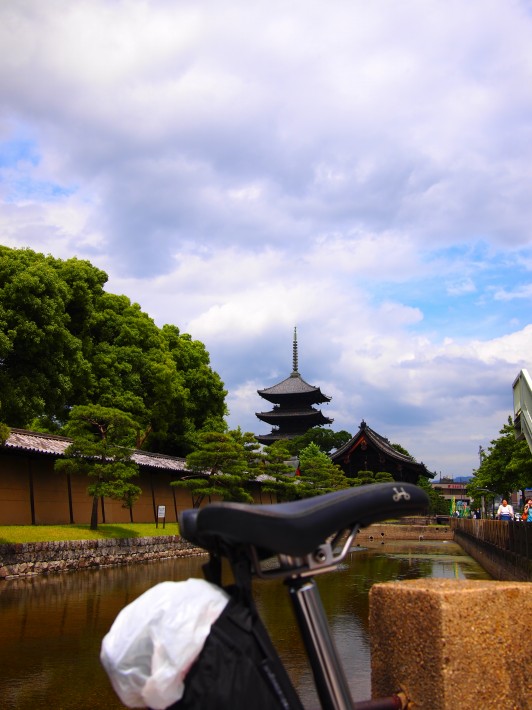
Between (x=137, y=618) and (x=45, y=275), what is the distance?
84.7 ft

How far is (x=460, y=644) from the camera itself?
7.73 feet

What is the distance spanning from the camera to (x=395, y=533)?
45.4 meters

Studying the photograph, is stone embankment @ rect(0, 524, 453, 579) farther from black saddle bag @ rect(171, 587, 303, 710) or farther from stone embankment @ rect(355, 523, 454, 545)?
stone embankment @ rect(355, 523, 454, 545)

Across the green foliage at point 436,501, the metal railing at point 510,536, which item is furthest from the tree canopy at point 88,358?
the green foliage at point 436,501

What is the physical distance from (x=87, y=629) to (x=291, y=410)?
210 ft

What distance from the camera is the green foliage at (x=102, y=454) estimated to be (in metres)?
21.3

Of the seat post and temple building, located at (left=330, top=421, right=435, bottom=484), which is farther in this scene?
temple building, located at (left=330, top=421, right=435, bottom=484)

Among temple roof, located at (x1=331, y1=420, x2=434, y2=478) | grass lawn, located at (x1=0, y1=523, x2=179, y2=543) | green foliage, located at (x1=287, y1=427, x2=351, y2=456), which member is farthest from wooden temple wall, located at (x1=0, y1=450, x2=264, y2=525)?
green foliage, located at (x1=287, y1=427, x2=351, y2=456)

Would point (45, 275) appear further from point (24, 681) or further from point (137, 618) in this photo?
point (137, 618)

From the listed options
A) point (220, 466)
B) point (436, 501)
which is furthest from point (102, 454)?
point (436, 501)

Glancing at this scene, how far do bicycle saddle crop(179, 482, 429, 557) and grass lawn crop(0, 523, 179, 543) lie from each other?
15.3m

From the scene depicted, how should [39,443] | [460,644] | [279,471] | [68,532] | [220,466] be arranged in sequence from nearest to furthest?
[460,644]
[68,532]
[39,443]
[220,466]
[279,471]

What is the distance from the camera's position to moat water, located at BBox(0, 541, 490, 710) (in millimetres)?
5742

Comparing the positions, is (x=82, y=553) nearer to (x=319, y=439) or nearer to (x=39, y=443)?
(x=39, y=443)
